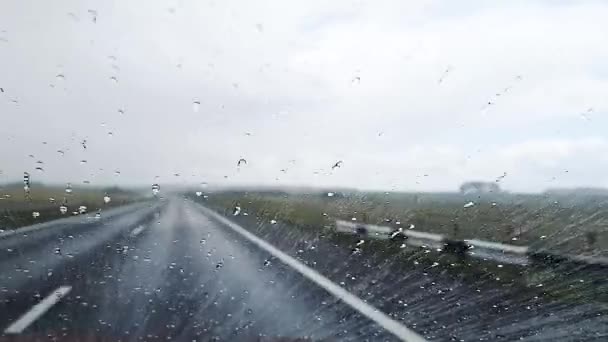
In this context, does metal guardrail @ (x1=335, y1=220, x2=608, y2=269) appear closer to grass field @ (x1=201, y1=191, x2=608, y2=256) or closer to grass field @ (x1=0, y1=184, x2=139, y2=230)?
grass field @ (x1=201, y1=191, x2=608, y2=256)

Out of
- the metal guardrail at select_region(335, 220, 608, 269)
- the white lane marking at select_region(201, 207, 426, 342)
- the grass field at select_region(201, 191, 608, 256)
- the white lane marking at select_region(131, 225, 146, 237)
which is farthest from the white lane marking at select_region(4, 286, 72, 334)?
the white lane marking at select_region(131, 225, 146, 237)

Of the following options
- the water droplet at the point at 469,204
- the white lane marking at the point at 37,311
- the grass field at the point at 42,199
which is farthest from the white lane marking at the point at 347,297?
the white lane marking at the point at 37,311

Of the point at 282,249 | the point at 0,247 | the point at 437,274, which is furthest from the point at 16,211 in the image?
the point at 437,274

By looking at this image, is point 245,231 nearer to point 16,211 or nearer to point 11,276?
point 16,211

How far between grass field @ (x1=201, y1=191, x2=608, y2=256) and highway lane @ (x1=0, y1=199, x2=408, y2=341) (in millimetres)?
1074

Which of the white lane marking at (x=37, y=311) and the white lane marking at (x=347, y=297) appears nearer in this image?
the white lane marking at (x=37, y=311)

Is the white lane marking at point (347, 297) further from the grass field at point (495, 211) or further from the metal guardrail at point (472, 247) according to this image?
the metal guardrail at point (472, 247)

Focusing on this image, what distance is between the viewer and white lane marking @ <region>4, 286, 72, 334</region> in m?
6.40

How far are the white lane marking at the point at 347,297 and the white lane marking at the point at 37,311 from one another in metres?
2.87

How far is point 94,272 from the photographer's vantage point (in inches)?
404

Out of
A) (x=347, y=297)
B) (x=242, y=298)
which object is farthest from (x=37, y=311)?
(x=347, y=297)

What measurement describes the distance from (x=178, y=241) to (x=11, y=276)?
5.27 m

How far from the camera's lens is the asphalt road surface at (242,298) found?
673 cm

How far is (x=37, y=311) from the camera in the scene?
23.9ft
